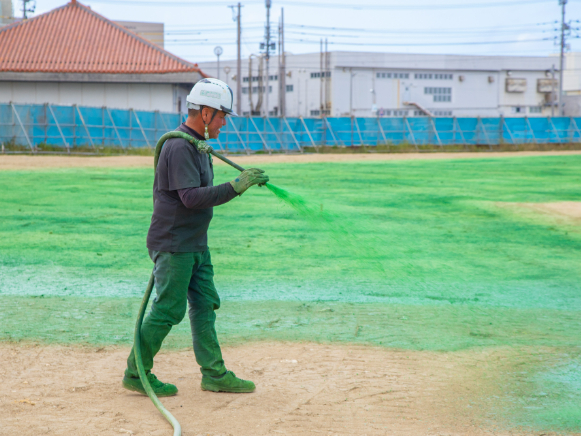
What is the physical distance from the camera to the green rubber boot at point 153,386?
406 cm

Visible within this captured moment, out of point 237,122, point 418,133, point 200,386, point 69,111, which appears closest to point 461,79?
point 418,133

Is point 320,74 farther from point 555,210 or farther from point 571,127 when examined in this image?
point 555,210

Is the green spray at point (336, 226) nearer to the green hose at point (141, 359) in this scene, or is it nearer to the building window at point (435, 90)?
the green hose at point (141, 359)

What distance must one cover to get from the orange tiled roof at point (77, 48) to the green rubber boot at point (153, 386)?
29.7 metres

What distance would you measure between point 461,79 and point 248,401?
73.2 m

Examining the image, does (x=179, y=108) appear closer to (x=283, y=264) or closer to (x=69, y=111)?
(x=69, y=111)

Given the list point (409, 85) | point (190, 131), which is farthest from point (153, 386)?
point (409, 85)

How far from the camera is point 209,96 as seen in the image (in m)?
3.88

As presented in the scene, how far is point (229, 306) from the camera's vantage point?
20.4 feet

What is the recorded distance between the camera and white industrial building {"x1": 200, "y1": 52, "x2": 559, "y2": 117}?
67.4 metres

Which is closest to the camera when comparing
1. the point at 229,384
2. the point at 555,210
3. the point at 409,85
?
the point at 229,384

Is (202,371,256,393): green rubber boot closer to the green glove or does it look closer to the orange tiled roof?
the green glove

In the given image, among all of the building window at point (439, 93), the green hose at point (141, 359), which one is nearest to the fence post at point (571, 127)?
the building window at point (439, 93)

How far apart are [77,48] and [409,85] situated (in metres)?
44.2
